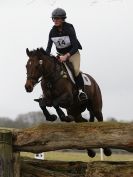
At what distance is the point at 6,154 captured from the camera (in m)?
7.09

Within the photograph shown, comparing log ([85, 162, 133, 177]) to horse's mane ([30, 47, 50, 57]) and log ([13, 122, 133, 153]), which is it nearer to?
log ([13, 122, 133, 153])

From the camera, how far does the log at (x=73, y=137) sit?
6.70 metres

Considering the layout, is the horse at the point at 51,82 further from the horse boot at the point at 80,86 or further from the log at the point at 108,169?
the log at the point at 108,169

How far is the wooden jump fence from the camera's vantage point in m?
6.73

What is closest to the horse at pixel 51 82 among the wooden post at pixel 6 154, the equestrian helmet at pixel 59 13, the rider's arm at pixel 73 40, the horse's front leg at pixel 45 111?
the horse's front leg at pixel 45 111

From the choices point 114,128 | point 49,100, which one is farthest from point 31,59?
point 114,128

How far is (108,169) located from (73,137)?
543 millimetres

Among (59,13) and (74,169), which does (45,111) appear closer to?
(59,13)

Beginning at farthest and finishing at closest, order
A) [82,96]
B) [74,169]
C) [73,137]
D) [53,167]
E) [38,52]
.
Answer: [82,96], [38,52], [53,167], [74,169], [73,137]

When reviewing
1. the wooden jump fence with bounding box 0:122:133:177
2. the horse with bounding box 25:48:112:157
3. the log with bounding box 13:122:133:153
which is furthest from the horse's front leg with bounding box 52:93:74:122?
the log with bounding box 13:122:133:153

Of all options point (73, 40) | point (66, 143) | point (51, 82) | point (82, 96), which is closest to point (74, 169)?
point (66, 143)

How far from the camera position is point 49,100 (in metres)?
11.1

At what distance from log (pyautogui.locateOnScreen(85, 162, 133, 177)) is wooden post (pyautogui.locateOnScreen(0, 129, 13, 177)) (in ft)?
2.94

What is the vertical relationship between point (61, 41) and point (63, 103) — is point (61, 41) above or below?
above
